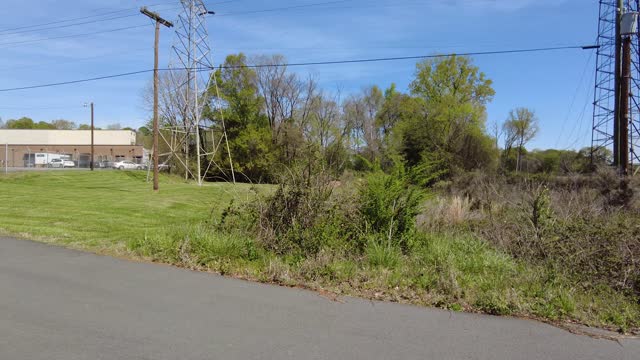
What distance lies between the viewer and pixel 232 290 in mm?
Result: 6641

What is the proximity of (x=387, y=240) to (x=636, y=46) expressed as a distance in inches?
1149

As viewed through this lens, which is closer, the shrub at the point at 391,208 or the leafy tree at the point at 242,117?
the shrub at the point at 391,208

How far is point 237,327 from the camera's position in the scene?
16.8 feet

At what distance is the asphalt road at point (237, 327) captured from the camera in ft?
14.6

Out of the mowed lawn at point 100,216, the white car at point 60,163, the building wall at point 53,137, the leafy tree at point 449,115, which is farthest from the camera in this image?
the building wall at point 53,137

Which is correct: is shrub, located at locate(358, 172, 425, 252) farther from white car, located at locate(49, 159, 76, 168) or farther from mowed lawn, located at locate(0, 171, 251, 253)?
white car, located at locate(49, 159, 76, 168)

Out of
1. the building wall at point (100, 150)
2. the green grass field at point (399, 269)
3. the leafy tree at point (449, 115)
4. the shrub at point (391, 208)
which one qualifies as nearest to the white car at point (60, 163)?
the building wall at point (100, 150)

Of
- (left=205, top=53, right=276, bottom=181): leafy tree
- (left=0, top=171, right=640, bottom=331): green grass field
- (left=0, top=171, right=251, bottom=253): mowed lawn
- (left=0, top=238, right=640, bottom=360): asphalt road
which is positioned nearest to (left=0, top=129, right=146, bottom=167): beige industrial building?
(left=205, top=53, right=276, bottom=181): leafy tree

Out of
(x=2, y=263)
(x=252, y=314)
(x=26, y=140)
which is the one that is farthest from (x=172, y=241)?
(x=26, y=140)

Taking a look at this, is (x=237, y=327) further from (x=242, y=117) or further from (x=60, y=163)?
(x=60, y=163)

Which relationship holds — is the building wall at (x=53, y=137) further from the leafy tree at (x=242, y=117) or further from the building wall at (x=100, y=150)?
the leafy tree at (x=242, y=117)

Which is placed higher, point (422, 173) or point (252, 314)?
point (422, 173)

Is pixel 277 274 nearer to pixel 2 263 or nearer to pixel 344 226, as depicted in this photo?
pixel 344 226

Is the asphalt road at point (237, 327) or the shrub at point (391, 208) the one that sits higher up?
the shrub at point (391, 208)
